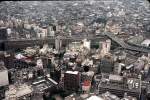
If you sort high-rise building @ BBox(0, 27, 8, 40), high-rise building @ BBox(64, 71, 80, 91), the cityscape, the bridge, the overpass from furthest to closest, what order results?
high-rise building @ BBox(0, 27, 8, 40) < the overpass < the bridge < high-rise building @ BBox(64, 71, 80, 91) < the cityscape

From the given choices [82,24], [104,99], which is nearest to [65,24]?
[82,24]

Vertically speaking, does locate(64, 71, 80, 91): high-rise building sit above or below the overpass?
below

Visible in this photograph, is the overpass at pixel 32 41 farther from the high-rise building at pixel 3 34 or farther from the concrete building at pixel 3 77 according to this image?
the concrete building at pixel 3 77

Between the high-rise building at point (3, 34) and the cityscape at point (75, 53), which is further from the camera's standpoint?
the high-rise building at point (3, 34)

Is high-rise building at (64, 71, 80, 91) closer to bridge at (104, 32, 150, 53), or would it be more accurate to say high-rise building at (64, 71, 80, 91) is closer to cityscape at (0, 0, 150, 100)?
cityscape at (0, 0, 150, 100)

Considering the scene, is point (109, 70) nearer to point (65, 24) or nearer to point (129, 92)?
point (129, 92)

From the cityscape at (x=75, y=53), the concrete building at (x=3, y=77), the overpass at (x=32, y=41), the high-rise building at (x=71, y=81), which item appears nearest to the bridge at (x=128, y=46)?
the cityscape at (x=75, y=53)

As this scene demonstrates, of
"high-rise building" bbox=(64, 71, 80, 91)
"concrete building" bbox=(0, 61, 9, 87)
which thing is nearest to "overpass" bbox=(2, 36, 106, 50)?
"concrete building" bbox=(0, 61, 9, 87)
